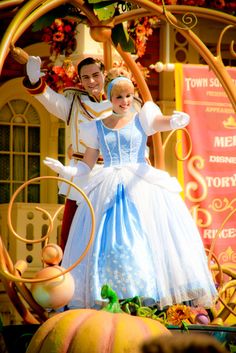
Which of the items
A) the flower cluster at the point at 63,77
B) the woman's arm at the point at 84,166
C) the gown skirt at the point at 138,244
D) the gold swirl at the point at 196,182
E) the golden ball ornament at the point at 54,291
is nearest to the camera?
the golden ball ornament at the point at 54,291

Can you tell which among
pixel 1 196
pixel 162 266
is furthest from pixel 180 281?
pixel 1 196

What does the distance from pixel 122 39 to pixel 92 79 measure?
0.86 ft

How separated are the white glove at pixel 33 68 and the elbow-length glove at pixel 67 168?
0.45m

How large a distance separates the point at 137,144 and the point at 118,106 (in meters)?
0.20

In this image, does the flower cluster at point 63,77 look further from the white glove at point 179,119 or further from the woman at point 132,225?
the white glove at point 179,119

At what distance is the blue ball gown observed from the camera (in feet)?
17.1

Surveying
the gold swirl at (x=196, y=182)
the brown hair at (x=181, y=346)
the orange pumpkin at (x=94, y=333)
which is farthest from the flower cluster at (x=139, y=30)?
the brown hair at (x=181, y=346)

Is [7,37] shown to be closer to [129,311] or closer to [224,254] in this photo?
[129,311]

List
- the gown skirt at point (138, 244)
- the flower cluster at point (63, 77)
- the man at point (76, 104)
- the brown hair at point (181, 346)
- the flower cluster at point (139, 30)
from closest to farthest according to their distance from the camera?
the brown hair at point (181, 346) < the gown skirt at point (138, 244) < the man at point (76, 104) < the flower cluster at point (63, 77) < the flower cluster at point (139, 30)

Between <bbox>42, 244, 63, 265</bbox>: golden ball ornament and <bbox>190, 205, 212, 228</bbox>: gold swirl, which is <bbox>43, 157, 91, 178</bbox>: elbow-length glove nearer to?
<bbox>42, 244, 63, 265</bbox>: golden ball ornament

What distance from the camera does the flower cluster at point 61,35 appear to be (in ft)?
26.2

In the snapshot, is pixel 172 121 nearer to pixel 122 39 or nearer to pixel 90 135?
pixel 90 135

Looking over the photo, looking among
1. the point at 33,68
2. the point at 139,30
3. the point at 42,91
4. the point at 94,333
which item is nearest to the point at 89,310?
the point at 94,333

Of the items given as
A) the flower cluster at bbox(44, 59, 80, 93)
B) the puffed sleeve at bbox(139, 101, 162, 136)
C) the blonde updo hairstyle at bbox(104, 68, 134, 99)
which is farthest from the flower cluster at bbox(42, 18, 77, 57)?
the puffed sleeve at bbox(139, 101, 162, 136)
